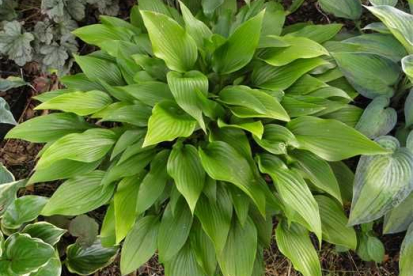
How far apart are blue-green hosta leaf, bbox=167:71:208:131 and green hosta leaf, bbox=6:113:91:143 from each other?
0.57 m

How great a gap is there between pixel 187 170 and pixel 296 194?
1.40 ft

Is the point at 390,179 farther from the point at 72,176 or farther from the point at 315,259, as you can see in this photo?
the point at 72,176

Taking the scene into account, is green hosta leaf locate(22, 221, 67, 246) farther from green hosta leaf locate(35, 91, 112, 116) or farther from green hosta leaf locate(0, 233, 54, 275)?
green hosta leaf locate(35, 91, 112, 116)

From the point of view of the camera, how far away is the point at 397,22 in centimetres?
170

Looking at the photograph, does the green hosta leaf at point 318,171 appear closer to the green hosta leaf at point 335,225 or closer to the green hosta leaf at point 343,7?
the green hosta leaf at point 335,225

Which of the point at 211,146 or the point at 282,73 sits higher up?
the point at 282,73

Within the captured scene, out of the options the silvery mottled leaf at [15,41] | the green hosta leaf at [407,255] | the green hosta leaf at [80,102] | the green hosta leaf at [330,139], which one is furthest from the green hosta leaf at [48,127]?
the green hosta leaf at [407,255]

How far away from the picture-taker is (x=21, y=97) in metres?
2.54

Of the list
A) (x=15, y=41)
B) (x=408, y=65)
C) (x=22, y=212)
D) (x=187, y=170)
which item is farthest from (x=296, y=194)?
(x=15, y=41)

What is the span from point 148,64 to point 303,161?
30.6 inches

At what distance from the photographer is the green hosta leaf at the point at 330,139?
1665mm

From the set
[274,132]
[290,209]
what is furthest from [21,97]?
[290,209]

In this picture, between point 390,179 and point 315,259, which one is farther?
point 315,259

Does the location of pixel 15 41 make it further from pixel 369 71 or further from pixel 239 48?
pixel 369 71
